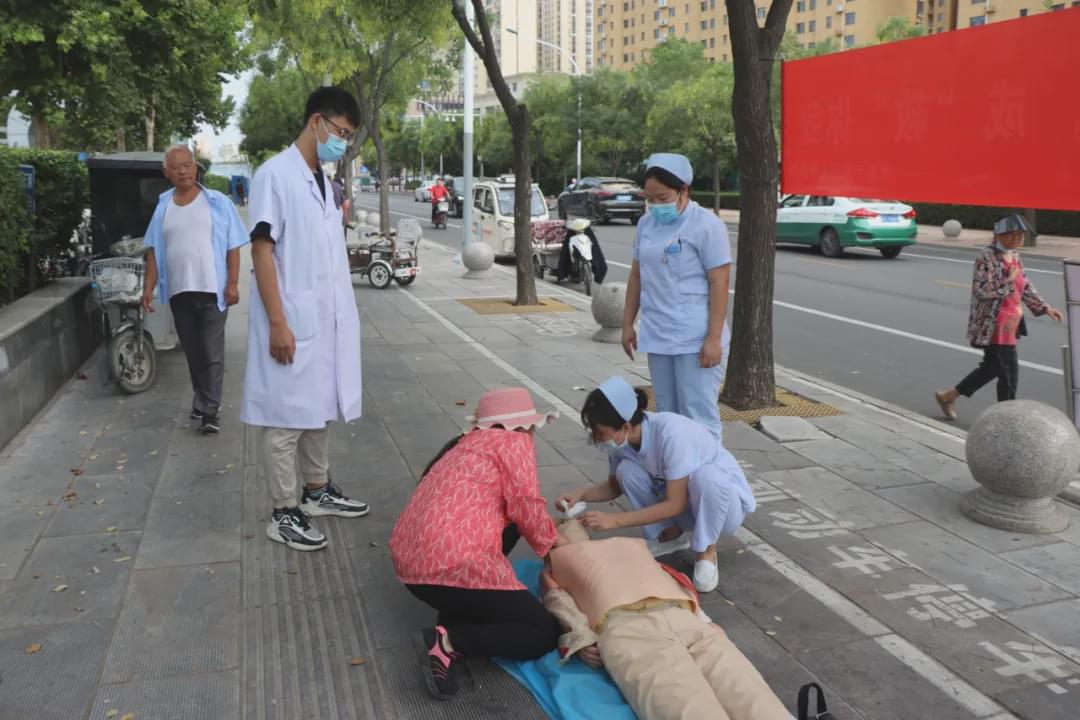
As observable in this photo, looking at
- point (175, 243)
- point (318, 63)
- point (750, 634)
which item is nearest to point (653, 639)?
point (750, 634)

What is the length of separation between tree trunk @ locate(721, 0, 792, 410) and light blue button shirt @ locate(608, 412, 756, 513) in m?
2.96

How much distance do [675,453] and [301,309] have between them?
1.70 meters

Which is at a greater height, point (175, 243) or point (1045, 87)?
point (1045, 87)

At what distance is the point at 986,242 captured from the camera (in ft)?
83.5

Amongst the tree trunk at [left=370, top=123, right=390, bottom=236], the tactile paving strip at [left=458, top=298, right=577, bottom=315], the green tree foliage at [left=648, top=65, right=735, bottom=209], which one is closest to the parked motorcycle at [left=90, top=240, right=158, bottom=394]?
the tactile paving strip at [left=458, top=298, right=577, bottom=315]

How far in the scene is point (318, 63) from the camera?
2138 cm

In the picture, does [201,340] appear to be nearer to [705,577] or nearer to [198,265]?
[198,265]

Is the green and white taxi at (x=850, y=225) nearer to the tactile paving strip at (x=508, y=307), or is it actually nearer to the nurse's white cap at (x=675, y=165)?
the tactile paving strip at (x=508, y=307)

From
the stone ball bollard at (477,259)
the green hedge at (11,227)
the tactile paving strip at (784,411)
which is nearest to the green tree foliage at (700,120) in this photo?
the stone ball bollard at (477,259)

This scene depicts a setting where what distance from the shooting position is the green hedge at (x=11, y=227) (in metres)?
6.90

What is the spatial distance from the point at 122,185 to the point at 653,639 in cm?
826

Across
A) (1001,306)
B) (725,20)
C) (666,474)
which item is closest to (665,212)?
(666,474)

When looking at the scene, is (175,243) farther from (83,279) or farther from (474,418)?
(474,418)

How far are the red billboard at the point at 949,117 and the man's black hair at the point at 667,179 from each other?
4.92 feet
